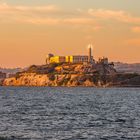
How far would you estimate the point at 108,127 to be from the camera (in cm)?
6525

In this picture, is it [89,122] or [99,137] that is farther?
[89,122]

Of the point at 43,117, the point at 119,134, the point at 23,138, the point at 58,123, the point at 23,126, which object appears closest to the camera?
the point at 23,138

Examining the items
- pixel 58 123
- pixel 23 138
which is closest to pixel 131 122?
pixel 58 123

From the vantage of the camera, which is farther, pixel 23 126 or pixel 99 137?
pixel 23 126

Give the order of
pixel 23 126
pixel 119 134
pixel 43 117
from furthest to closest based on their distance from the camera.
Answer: pixel 43 117 < pixel 23 126 < pixel 119 134

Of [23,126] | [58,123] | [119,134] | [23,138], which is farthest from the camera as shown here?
[58,123]

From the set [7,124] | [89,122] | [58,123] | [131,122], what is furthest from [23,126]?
[131,122]

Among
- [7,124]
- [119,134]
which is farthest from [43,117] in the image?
[119,134]

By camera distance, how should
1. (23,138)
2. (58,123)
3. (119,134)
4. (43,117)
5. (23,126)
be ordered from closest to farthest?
(23,138) → (119,134) → (23,126) → (58,123) → (43,117)

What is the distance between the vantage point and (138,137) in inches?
2201

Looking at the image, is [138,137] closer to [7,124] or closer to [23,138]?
[23,138]

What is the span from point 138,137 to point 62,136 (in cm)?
779

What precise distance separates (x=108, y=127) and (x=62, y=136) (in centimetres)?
1089

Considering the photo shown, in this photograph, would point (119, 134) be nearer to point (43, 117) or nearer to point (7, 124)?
point (7, 124)
